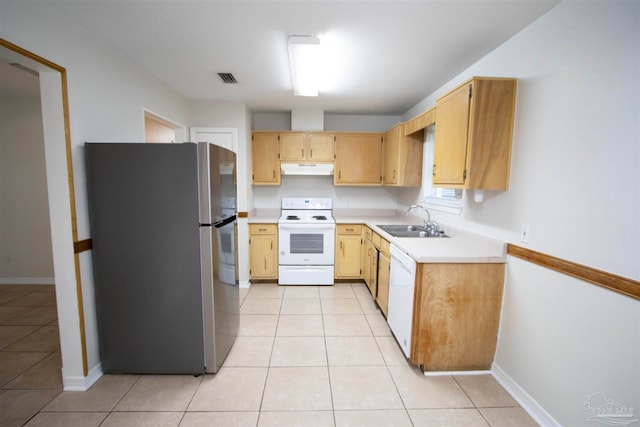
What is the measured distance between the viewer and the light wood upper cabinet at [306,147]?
12.4 feet

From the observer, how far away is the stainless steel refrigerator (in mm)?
1747

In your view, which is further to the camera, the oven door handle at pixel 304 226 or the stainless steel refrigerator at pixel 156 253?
the oven door handle at pixel 304 226

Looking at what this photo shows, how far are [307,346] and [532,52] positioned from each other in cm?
277

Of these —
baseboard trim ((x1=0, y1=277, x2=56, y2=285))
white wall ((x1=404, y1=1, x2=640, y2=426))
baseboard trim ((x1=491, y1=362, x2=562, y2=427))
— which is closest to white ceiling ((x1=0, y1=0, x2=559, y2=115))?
white wall ((x1=404, y1=1, x2=640, y2=426))

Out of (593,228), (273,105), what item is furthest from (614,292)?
(273,105)

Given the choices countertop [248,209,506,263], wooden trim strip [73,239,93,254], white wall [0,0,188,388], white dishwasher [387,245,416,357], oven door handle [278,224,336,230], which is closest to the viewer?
white wall [0,0,188,388]

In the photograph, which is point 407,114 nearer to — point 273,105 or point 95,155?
point 273,105

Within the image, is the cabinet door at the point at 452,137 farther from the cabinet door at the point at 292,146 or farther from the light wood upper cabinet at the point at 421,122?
the cabinet door at the point at 292,146

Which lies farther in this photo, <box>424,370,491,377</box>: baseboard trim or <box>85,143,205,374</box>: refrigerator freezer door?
<box>424,370,491,377</box>: baseboard trim

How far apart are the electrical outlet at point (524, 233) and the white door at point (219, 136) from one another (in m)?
3.18

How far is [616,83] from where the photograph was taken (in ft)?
4.02

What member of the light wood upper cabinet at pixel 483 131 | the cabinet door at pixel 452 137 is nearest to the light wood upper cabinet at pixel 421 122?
the cabinet door at pixel 452 137

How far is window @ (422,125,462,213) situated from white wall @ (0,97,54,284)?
499 cm

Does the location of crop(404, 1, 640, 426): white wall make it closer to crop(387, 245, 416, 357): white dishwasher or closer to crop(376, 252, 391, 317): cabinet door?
crop(387, 245, 416, 357): white dishwasher
